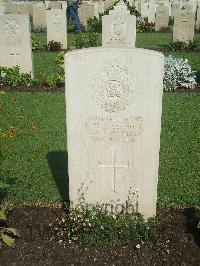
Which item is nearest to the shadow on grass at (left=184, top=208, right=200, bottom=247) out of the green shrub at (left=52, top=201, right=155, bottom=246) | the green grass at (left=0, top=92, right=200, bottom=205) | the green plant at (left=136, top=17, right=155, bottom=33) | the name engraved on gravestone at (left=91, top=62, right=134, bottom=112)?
the green grass at (left=0, top=92, right=200, bottom=205)

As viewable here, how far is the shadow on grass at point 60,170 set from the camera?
570 centimetres

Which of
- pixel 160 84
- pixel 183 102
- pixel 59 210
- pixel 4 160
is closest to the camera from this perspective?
pixel 160 84

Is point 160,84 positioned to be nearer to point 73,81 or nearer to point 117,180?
point 73,81

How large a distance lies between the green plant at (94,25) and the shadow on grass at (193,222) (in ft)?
57.1

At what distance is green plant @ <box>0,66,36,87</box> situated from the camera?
11.0 meters

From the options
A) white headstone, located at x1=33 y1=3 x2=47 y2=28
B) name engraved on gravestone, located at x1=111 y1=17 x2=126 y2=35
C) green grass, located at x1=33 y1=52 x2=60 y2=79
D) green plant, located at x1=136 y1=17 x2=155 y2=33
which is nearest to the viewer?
green grass, located at x1=33 y1=52 x2=60 y2=79

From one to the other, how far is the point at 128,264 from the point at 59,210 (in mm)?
1189

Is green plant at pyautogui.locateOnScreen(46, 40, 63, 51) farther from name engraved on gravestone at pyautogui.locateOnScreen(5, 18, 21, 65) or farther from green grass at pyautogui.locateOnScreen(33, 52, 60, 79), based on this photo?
name engraved on gravestone at pyautogui.locateOnScreen(5, 18, 21, 65)

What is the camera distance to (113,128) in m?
4.43

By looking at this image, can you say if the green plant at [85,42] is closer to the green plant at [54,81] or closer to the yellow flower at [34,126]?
the green plant at [54,81]

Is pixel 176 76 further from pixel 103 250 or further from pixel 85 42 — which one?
pixel 103 250

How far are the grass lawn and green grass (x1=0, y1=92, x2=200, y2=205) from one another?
9.61 ft

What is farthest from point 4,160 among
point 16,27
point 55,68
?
point 55,68

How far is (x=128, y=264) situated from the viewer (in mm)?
4230
